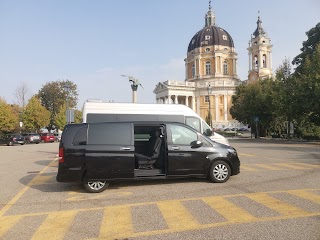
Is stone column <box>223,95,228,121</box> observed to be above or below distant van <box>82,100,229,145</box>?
above

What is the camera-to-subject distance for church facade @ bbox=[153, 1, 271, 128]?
10019cm

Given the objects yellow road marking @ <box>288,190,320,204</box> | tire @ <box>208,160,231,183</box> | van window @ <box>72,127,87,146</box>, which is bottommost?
yellow road marking @ <box>288,190,320,204</box>

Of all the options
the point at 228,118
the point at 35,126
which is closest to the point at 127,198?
the point at 35,126

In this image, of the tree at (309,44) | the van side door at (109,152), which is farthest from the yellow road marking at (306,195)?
the tree at (309,44)

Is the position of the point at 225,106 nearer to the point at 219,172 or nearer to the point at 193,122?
the point at 193,122

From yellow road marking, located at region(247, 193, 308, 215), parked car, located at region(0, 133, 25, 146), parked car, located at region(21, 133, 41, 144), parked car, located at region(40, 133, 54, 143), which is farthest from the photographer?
parked car, located at region(40, 133, 54, 143)

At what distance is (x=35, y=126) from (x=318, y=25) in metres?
49.3

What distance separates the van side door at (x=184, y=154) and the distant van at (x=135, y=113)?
5.18m

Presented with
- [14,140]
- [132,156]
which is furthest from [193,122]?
[14,140]

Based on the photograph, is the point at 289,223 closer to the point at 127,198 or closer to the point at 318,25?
the point at 127,198

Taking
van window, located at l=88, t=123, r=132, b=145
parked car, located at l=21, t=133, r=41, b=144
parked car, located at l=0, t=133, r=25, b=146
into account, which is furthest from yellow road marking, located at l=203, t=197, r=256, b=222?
parked car, located at l=21, t=133, r=41, b=144

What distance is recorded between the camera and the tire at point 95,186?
7.91 meters

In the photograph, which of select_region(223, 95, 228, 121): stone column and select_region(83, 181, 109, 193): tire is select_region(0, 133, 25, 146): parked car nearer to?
select_region(83, 181, 109, 193): tire

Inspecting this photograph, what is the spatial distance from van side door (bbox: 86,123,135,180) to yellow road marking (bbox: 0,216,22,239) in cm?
217
